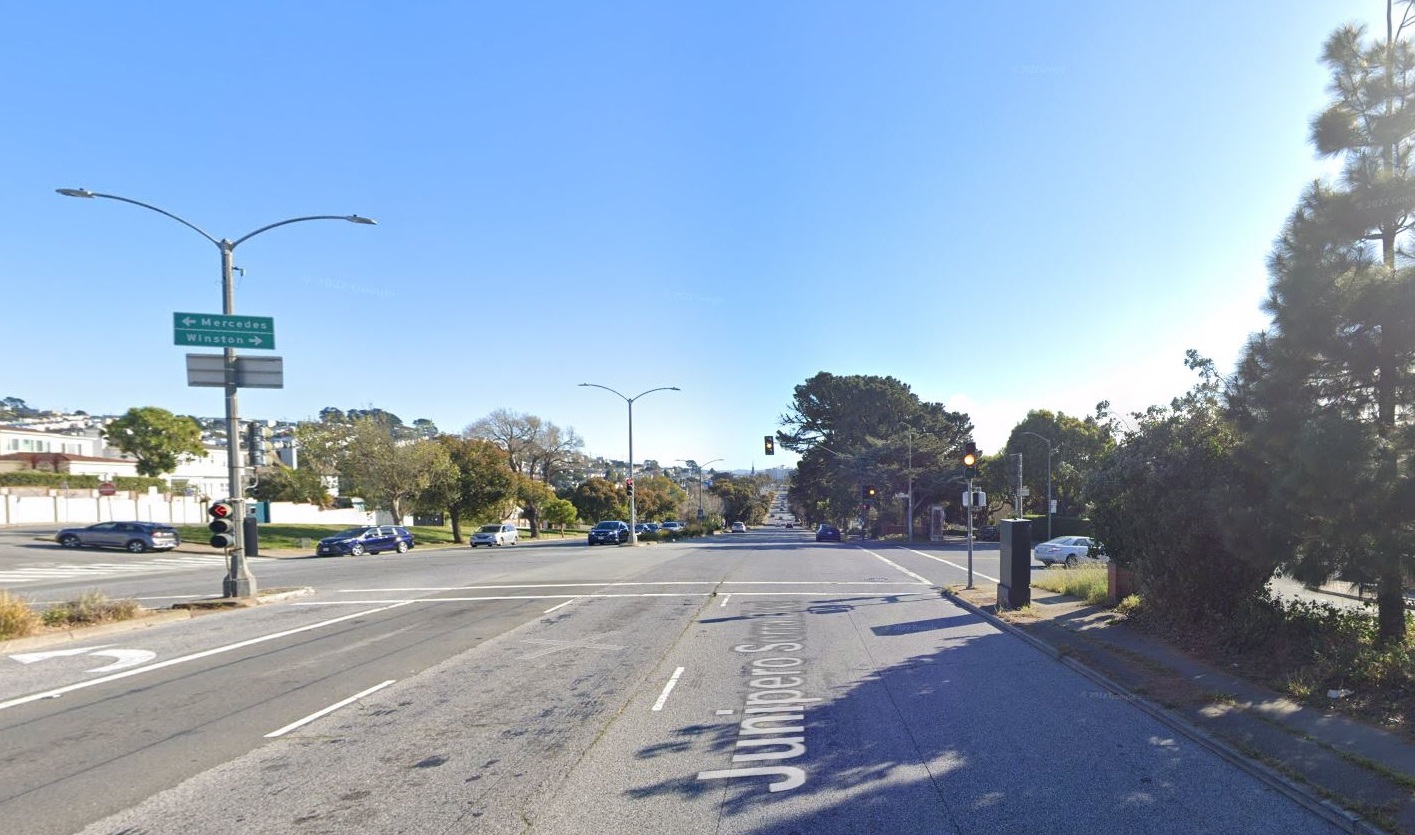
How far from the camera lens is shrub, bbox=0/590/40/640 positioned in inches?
473

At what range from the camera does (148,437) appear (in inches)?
2785

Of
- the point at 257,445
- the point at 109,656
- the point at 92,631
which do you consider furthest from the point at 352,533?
the point at 109,656

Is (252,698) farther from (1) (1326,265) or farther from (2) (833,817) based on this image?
(1) (1326,265)

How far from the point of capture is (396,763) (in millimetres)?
6551

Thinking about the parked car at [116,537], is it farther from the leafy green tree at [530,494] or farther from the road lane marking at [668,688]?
the road lane marking at [668,688]

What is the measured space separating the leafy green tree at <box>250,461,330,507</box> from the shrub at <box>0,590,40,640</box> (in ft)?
166

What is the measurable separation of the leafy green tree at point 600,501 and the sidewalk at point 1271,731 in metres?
84.5

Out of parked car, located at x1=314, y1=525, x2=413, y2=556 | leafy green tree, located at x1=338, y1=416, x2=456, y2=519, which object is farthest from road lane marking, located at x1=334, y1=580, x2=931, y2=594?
leafy green tree, located at x1=338, y1=416, x2=456, y2=519

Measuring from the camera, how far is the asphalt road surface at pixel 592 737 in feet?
17.9

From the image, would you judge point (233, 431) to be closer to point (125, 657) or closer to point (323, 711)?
point (125, 657)

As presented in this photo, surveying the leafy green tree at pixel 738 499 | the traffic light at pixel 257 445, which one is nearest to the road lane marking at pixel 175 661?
the traffic light at pixel 257 445

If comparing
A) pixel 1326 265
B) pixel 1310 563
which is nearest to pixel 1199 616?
pixel 1310 563

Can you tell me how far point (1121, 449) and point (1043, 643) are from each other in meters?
3.66

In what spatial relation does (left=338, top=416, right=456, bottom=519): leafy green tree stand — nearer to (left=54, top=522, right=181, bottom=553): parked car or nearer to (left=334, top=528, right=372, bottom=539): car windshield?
(left=334, top=528, right=372, bottom=539): car windshield
